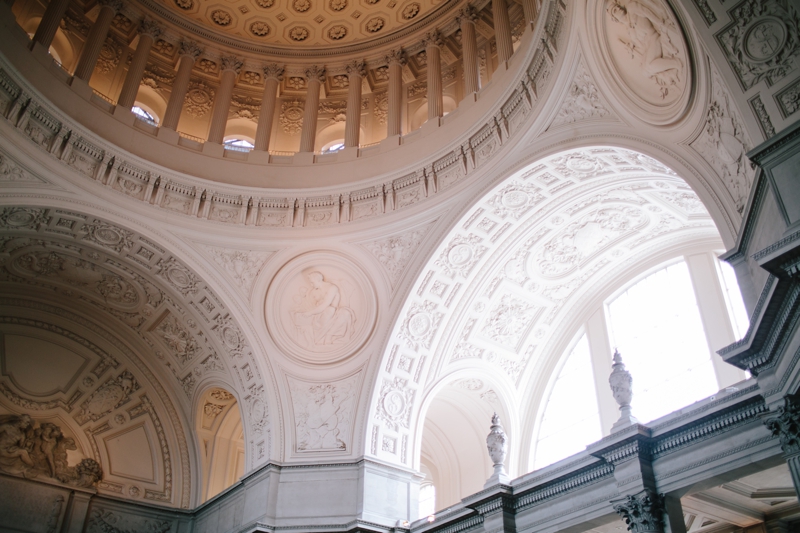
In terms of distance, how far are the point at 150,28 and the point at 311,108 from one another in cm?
468

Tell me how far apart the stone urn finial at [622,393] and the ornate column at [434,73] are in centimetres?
Answer: 823

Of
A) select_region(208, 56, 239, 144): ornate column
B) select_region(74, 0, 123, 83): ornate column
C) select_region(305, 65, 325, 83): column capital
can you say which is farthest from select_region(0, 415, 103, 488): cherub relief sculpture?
select_region(305, 65, 325, 83): column capital

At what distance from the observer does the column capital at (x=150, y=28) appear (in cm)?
1892

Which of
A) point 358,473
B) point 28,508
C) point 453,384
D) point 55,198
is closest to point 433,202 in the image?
point 453,384

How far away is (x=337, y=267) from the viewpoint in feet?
57.0

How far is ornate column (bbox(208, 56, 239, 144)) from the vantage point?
60.2 ft

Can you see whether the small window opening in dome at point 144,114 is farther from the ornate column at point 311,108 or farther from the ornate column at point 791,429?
the ornate column at point 791,429

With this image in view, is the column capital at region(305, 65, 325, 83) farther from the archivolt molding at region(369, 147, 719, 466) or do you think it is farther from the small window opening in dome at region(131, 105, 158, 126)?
the archivolt molding at region(369, 147, 719, 466)

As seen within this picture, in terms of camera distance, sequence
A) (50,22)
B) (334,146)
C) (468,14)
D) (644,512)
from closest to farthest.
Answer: (644,512), (50,22), (468,14), (334,146)

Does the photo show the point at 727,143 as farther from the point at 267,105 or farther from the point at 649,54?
the point at 267,105

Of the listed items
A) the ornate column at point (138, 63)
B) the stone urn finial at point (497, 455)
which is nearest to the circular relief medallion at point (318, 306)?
the stone urn finial at point (497, 455)

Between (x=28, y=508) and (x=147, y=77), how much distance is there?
36.9 feet

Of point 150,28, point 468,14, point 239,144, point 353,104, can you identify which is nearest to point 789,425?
point 353,104

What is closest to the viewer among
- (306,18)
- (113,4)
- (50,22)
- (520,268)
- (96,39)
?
(50,22)
